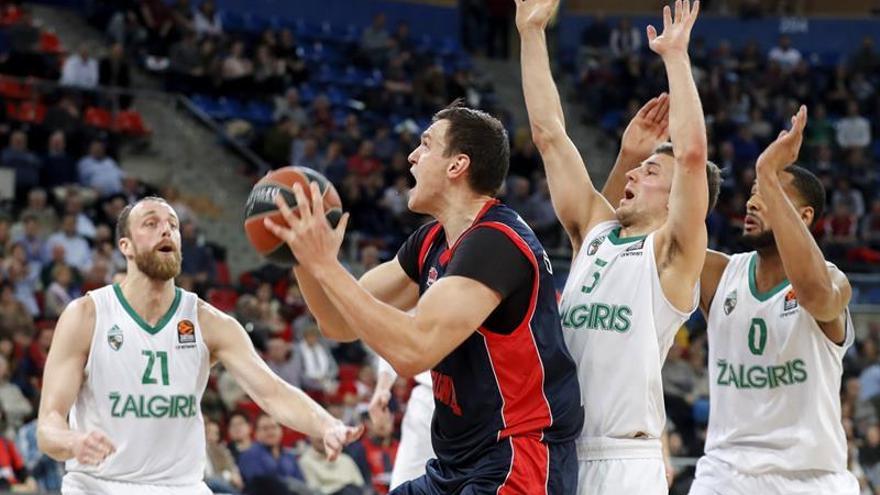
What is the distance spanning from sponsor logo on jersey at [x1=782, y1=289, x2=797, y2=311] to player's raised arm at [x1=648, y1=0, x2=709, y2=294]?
0.97 meters

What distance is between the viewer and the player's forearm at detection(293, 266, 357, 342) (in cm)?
497

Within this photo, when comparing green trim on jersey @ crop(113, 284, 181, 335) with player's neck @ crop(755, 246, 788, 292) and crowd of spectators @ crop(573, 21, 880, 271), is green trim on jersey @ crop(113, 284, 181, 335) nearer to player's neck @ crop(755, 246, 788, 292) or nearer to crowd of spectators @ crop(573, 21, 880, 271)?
player's neck @ crop(755, 246, 788, 292)

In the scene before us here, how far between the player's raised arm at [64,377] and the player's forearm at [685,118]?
2579 mm

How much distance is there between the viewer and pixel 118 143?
1669 centimetres

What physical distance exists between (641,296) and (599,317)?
175mm

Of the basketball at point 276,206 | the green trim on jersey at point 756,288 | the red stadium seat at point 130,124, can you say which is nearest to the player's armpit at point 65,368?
the basketball at point 276,206

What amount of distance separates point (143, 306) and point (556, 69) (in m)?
17.6

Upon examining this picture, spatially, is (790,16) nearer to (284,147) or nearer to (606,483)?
(284,147)

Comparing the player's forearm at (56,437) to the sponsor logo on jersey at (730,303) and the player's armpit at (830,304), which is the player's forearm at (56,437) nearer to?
the sponsor logo on jersey at (730,303)

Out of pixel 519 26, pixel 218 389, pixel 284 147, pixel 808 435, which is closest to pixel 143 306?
pixel 519 26

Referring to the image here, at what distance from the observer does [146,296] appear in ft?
22.2

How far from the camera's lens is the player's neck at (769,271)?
20.2ft

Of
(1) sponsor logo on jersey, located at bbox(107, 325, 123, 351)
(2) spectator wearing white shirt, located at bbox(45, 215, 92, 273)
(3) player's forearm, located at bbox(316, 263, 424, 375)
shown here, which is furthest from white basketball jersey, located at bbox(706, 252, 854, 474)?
(2) spectator wearing white shirt, located at bbox(45, 215, 92, 273)

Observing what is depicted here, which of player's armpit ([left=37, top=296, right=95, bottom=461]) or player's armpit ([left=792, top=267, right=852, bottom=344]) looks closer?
player's armpit ([left=792, top=267, right=852, bottom=344])
